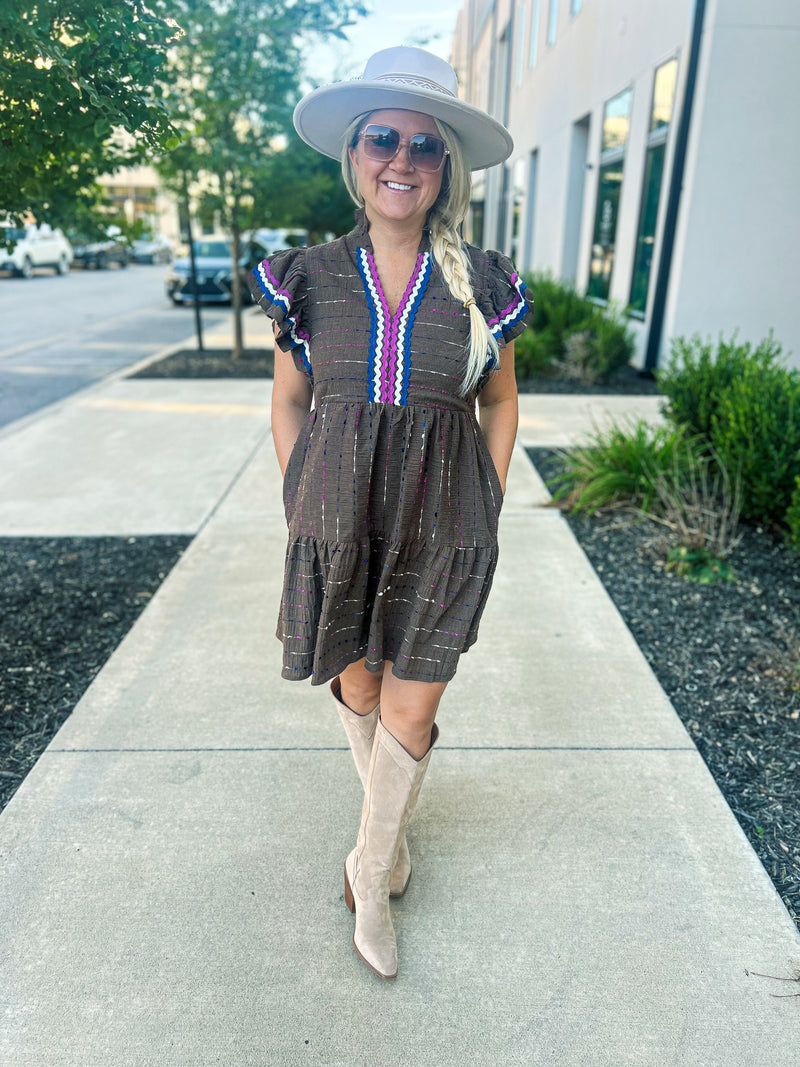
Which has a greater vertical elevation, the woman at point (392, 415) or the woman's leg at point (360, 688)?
the woman at point (392, 415)

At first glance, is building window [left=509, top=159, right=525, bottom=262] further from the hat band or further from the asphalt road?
the hat band

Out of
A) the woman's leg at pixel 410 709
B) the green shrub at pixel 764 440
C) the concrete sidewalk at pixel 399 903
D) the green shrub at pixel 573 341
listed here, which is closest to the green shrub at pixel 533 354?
the green shrub at pixel 573 341

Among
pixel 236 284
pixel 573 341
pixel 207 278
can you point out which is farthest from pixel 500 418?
pixel 207 278

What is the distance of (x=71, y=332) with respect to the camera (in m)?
14.4

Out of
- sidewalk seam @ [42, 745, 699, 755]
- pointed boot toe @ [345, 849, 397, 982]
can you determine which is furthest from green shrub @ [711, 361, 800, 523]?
pointed boot toe @ [345, 849, 397, 982]

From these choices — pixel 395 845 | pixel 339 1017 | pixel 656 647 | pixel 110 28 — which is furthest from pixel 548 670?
pixel 110 28

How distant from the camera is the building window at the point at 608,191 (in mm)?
10344

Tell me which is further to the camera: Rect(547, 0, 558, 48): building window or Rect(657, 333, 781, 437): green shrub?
Rect(547, 0, 558, 48): building window

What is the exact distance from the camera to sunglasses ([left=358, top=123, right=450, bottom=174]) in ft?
5.87

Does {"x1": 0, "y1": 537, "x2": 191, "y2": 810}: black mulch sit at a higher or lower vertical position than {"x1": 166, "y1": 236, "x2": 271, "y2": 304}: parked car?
lower

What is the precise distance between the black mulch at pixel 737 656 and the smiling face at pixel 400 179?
6.47ft

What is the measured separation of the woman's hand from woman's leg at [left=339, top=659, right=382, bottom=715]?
1.71 feet

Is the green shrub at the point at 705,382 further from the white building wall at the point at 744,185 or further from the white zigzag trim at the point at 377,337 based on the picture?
the white zigzag trim at the point at 377,337

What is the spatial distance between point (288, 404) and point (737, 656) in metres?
2.31
